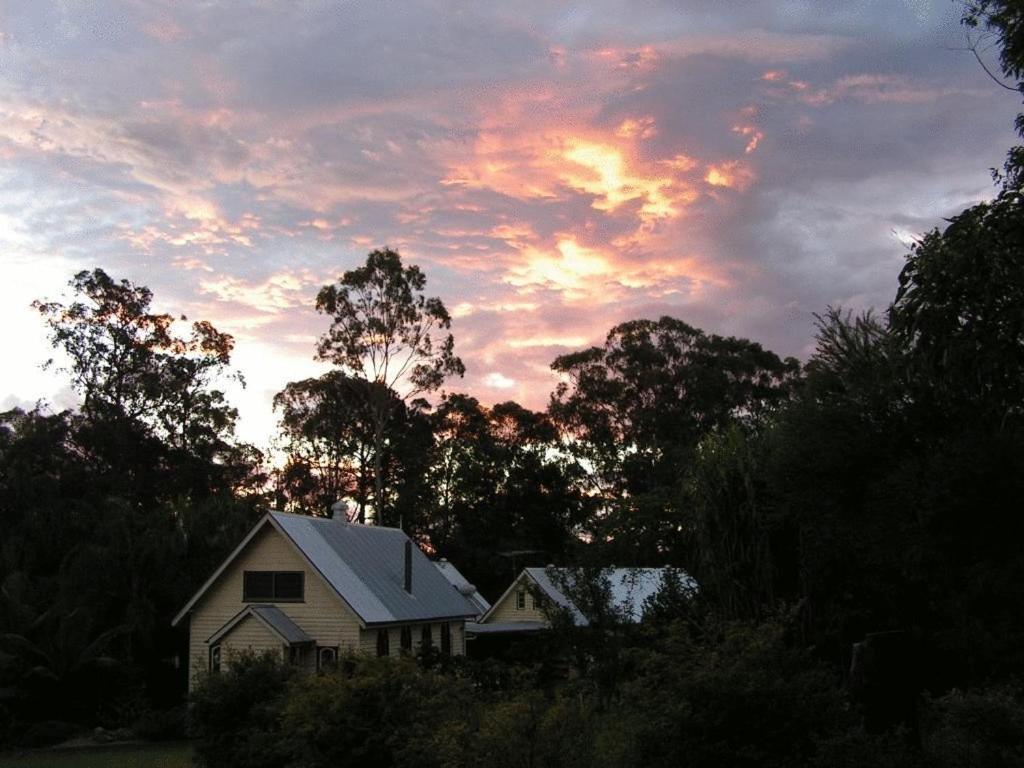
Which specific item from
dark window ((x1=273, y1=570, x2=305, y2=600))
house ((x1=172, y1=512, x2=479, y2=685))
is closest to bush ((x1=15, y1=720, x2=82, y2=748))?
house ((x1=172, y1=512, x2=479, y2=685))

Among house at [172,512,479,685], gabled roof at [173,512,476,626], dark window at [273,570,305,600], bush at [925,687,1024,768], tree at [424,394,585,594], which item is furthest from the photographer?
tree at [424,394,585,594]

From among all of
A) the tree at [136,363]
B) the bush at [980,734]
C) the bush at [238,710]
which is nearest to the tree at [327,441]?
the tree at [136,363]

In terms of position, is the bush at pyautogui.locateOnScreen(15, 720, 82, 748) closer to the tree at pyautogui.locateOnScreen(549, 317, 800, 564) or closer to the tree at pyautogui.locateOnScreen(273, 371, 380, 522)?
the tree at pyautogui.locateOnScreen(273, 371, 380, 522)

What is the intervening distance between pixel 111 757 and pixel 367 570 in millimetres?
11161

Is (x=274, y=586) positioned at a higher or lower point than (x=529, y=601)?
higher

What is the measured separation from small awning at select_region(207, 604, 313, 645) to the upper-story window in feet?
2.31

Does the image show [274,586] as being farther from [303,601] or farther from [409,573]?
[409,573]

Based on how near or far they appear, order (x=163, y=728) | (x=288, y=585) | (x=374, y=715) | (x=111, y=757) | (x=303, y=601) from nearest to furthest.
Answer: (x=374, y=715) < (x=111, y=757) < (x=163, y=728) < (x=303, y=601) < (x=288, y=585)

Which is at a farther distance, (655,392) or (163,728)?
(655,392)

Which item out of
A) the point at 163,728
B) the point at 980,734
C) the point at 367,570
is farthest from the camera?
the point at 367,570

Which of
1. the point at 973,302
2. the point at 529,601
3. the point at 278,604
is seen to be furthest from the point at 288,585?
the point at 973,302

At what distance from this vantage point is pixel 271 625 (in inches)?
1174

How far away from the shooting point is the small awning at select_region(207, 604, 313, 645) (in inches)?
1171

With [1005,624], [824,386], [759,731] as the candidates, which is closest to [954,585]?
[1005,624]
